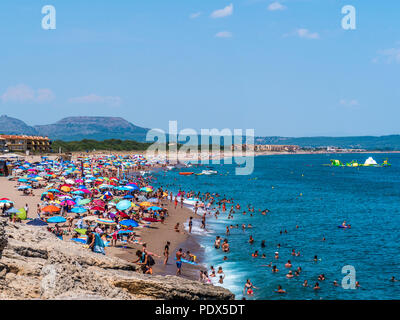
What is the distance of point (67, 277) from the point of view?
7.76 meters

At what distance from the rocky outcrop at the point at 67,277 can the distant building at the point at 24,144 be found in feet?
344

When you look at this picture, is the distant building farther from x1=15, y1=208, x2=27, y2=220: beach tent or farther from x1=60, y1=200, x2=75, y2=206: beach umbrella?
x1=15, y1=208, x2=27, y2=220: beach tent

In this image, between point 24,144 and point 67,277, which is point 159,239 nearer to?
point 67,277


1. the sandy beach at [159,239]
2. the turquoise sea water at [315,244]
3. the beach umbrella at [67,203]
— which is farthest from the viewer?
the beach umbrella at [67,203]

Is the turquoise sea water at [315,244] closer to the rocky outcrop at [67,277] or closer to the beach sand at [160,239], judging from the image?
the beach sand at [160,239]

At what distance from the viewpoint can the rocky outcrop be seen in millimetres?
7523

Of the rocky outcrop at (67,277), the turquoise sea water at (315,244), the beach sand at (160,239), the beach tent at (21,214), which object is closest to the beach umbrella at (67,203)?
the beach sand at (160,239)

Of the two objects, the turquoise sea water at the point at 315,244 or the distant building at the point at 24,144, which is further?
the distant building at the point at 24,144

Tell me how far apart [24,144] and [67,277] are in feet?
399

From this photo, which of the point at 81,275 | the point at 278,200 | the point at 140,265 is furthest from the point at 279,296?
the point at 278,200

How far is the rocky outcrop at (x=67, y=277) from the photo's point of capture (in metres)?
7.52

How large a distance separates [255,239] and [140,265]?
60.2 ft
